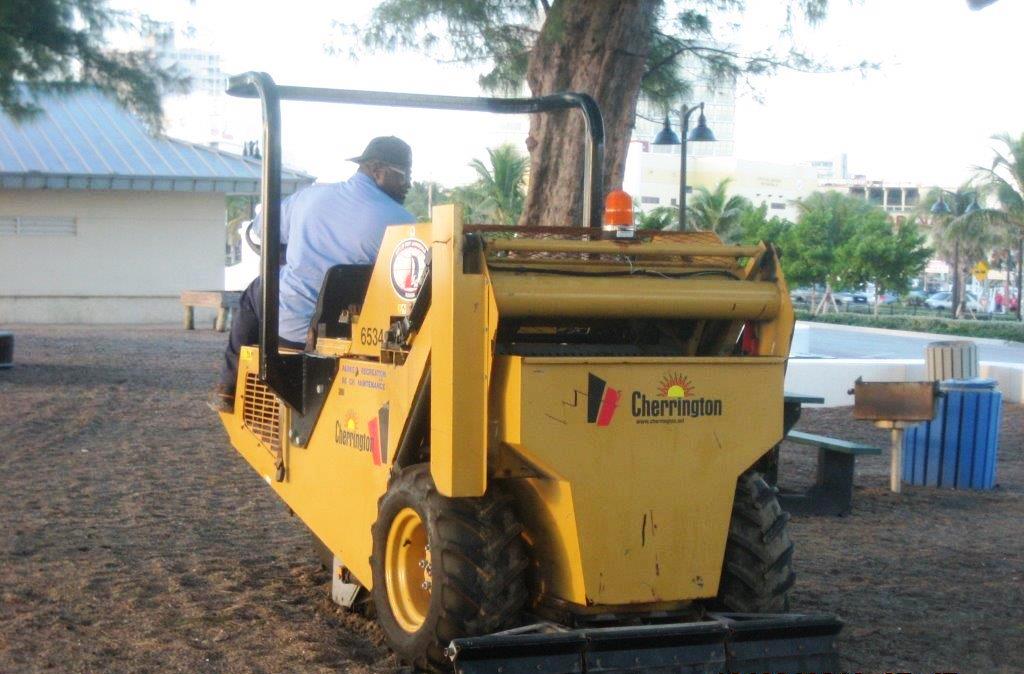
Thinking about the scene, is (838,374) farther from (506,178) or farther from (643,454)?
(506,178)

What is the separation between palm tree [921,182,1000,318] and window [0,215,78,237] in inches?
1628

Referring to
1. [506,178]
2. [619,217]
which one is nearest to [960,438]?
[619,217]

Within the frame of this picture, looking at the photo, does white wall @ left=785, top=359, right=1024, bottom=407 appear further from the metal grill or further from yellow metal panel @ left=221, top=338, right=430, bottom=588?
yellow metal panel @ left=221, top=338, right=430, bottom=588

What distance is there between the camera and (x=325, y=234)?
5.56 metres

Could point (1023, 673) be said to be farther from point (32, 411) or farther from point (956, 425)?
point (32, 411)

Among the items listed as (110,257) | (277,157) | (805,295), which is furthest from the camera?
(805,295)

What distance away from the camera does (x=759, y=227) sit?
5688 cm

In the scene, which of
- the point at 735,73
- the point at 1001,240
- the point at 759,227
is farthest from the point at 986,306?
the point at 735,73

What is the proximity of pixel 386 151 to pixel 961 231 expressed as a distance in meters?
60.2

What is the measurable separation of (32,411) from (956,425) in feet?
27.1

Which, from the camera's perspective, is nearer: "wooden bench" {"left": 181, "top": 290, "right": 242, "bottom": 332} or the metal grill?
the metal grill

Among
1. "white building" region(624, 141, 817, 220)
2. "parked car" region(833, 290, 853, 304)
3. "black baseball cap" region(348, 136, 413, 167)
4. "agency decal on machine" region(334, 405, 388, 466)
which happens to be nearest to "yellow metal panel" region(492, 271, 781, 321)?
"agency decal on machine" region(334, 405, 388, 466)

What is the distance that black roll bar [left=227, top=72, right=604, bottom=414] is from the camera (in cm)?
507

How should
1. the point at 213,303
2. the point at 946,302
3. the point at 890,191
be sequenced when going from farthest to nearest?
the point at 890,191, the point at 946,302, the point at 213,303
